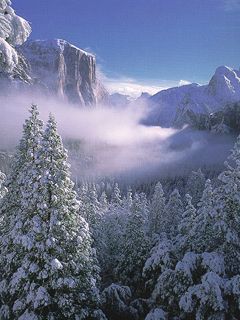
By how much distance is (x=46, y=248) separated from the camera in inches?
687

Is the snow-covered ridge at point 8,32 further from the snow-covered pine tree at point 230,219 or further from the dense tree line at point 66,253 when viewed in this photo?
the snow-covered pine tree at point 230,219

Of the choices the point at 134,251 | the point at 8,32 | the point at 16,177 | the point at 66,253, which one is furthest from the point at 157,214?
the point at 8,32

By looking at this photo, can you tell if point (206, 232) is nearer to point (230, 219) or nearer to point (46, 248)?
point (230, 219)

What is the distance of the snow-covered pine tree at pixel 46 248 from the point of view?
17.1m

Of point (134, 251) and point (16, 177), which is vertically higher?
point (16, 177)

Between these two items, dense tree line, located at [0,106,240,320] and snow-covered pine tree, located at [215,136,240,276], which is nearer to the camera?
dense tree line, located at [0,106,240,320]

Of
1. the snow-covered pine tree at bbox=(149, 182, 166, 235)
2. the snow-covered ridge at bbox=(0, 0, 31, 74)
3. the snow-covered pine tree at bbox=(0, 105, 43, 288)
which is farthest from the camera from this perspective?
the snow-covered pine tree at bbox=(149, 182, 166, 235)

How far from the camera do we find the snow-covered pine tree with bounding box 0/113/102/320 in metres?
17.1

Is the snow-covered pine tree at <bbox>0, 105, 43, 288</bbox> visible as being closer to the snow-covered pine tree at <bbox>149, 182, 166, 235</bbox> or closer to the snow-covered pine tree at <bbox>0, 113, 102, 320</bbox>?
the snow-covered pine tree at <bbox>0, 113, 102, 320</bbox>

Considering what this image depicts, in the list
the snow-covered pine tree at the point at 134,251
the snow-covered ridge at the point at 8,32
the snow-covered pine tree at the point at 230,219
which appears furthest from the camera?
the snow-covered pine tree at the point at 134,251

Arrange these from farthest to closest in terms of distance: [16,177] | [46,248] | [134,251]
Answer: [134,251] < [16,177] < [46,248]

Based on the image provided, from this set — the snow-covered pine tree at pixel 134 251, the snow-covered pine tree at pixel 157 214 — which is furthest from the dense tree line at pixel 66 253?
the snow-covered pine tree at pixel 157 214

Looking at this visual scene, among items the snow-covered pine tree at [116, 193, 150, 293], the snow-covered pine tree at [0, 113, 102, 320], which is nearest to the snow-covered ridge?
the snow-covered pine tree at [0, 113, 102, 320]

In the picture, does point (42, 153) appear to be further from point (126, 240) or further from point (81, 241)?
point (126, 240)
